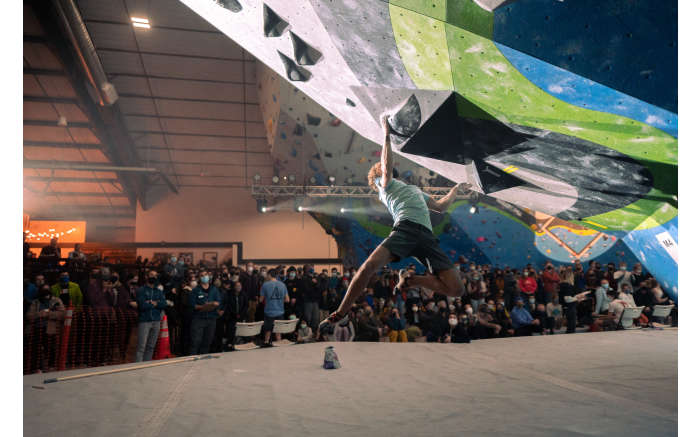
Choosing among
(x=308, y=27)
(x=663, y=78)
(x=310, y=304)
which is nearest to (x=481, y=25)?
(x=663, y=78)

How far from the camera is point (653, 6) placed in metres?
2.90

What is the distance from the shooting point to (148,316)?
6.99m

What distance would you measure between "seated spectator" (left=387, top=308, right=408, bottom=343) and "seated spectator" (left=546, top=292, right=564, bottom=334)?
10.9ft

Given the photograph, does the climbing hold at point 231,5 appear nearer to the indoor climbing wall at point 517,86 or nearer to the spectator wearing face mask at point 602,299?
the indoor climbing wall at point 517,86

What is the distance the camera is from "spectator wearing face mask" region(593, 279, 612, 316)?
1023cm

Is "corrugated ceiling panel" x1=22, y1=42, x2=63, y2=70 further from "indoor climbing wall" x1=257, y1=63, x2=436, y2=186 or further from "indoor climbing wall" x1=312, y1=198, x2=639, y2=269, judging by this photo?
"indoor climbing wall" x1=312, y1=198, x2=639, y2=269

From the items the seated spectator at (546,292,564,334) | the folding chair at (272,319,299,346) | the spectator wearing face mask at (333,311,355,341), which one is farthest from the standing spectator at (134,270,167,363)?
the seated spectator at (546,292,564,334)

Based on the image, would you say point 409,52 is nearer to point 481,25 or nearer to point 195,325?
point 481,25

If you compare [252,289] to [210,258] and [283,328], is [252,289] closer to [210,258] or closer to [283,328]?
[283,328]

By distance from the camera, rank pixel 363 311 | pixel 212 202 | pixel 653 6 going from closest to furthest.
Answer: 1. pixel 653 6
2. pixel 363 311
3. pixel 212 202

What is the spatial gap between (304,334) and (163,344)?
2601mm

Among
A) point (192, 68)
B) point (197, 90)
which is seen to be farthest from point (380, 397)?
point (197, 90)

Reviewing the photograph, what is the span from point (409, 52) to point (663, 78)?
6.51ft
